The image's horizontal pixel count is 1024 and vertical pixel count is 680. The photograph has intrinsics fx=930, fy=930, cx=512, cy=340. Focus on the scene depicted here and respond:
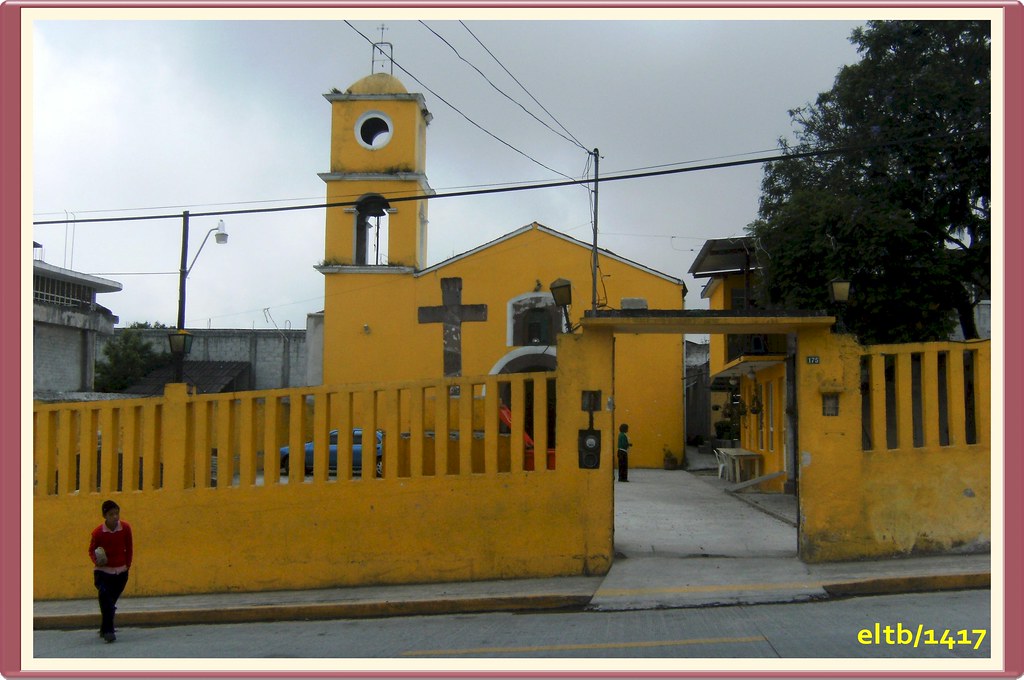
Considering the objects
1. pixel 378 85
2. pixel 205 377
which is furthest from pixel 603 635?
pixel 205 377

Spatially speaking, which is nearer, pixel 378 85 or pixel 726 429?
pixel 378 85

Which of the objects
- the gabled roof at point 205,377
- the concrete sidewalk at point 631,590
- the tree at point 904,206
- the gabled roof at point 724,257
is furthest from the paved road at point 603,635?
the gabled roof at point 205,377

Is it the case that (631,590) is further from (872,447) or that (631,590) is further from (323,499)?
(323,499)

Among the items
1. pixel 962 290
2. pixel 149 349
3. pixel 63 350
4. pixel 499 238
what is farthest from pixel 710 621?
pixel 149 349

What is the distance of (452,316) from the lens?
28328 millimetres

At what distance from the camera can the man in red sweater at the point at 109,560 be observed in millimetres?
8922

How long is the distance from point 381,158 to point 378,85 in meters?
2.14

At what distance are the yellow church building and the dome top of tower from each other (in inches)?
1.4

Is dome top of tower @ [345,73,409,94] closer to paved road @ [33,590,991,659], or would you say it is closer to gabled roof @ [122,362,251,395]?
gabled roof @ [122,362,251,395]

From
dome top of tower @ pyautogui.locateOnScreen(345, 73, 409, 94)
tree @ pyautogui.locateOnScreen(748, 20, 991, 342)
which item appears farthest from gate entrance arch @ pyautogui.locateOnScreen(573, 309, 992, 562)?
dome top of tower @ pyautogui.locateOnScreen(345, 73, 409, 94)

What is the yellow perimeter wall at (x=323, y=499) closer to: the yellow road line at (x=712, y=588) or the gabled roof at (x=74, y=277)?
the yellow road line at (x=712, y=588)

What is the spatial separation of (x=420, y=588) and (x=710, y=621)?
3.39 meters

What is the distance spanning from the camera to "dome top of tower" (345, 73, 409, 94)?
88.8 ft

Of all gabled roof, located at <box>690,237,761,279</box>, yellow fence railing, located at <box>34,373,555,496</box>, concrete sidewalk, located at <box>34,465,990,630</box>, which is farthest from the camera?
gabled roof, located at <box>690,237,761,279</box>
